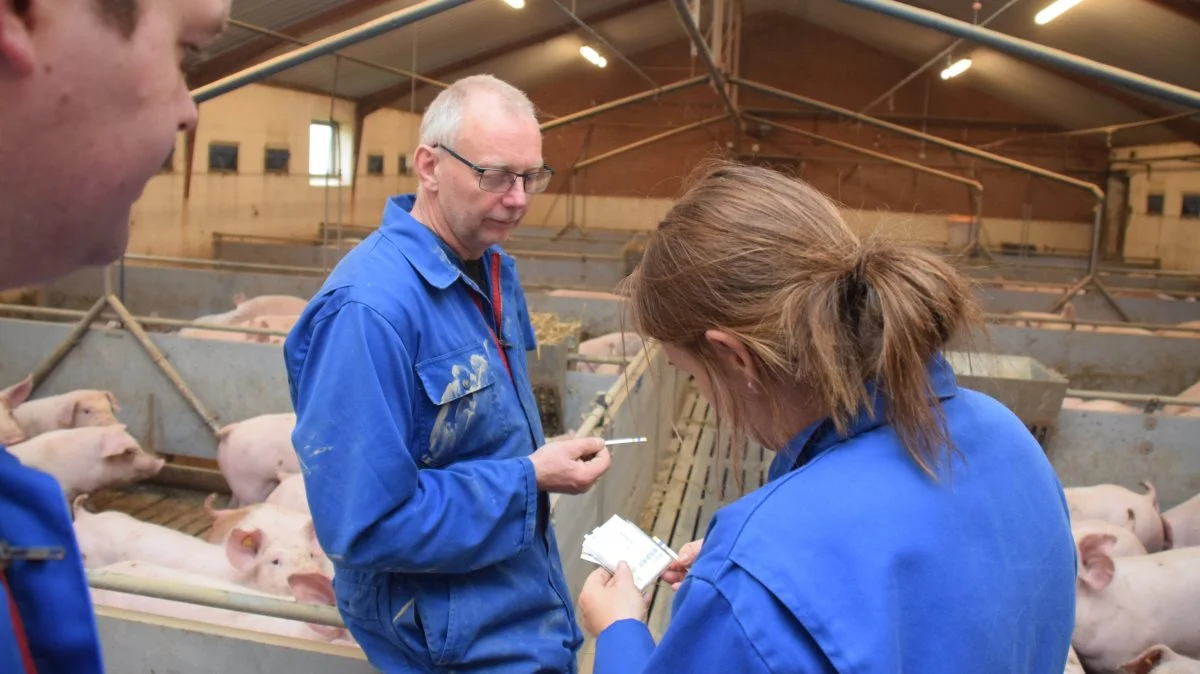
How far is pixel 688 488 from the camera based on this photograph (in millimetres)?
4387

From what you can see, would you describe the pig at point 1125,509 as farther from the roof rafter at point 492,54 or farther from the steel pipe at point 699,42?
the roof rafter at point 492,54

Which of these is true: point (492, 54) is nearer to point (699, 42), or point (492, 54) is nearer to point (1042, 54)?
point (699, 42)

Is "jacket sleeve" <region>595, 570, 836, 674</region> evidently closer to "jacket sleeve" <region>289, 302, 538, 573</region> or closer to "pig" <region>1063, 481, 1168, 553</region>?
"jacket sleeve" <region>289, 302, 538, 573</region>

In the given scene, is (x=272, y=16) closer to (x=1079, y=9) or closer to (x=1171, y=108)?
(x=1079, y=9)

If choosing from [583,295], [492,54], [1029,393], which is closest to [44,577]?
[1029,393]

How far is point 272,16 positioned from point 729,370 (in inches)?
300

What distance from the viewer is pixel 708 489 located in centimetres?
433

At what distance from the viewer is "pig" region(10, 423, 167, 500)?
4.06 m

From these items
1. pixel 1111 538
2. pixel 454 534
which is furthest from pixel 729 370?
pixel 1111 538

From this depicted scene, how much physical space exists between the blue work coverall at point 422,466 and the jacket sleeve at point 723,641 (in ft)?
2.08

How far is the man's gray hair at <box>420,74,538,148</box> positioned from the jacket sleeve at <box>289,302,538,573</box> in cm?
42

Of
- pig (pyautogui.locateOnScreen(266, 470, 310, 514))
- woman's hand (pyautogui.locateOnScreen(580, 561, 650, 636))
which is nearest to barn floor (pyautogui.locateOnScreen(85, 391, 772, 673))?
pig (pyautogui.locateOnScreen(266, 470, 310, 514))

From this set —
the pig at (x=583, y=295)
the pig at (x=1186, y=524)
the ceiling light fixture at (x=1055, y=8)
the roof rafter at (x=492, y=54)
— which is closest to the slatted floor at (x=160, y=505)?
the pig at (x=583, y=295)

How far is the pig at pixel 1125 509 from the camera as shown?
12.3ft
